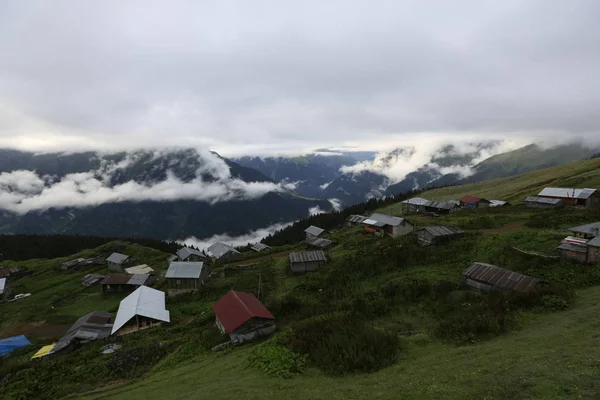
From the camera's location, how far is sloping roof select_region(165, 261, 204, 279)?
57844 millimetres

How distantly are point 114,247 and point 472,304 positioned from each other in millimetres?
121498

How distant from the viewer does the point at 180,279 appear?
192ft

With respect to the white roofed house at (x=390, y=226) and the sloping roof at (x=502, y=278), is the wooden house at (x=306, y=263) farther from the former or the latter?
the sloping roof at (x=502, y=278)

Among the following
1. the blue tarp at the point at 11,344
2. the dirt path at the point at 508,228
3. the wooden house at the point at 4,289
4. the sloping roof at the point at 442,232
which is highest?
the sloping roof at the point at 442,232

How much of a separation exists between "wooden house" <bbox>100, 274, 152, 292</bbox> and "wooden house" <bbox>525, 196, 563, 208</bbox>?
87430 millimetres

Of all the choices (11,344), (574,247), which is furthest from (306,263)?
(11,344)

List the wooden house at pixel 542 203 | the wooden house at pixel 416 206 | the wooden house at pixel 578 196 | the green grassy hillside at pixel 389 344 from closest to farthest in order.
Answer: the green grassy hillside at pixel 389 344, the wooden house at pixel 578 196, the wooden house at pixel 542 203, the wooden house at pixel 416 206

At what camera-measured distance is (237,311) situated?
3188 centimetres

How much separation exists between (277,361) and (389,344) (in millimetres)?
7359

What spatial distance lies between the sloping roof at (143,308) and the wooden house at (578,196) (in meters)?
81.5

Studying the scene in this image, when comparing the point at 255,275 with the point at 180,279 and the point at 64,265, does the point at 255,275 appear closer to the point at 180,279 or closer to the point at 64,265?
the point at 180,279

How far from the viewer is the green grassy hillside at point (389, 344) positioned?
49.8 ft

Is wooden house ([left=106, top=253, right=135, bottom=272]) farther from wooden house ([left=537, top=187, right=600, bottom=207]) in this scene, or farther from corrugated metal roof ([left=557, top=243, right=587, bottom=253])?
wooden house ([left=537, top=187, right=600, bottom=207])

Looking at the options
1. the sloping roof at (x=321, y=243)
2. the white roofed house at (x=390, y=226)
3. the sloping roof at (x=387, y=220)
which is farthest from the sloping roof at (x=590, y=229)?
the sloping roof at (x=321, y=243)
